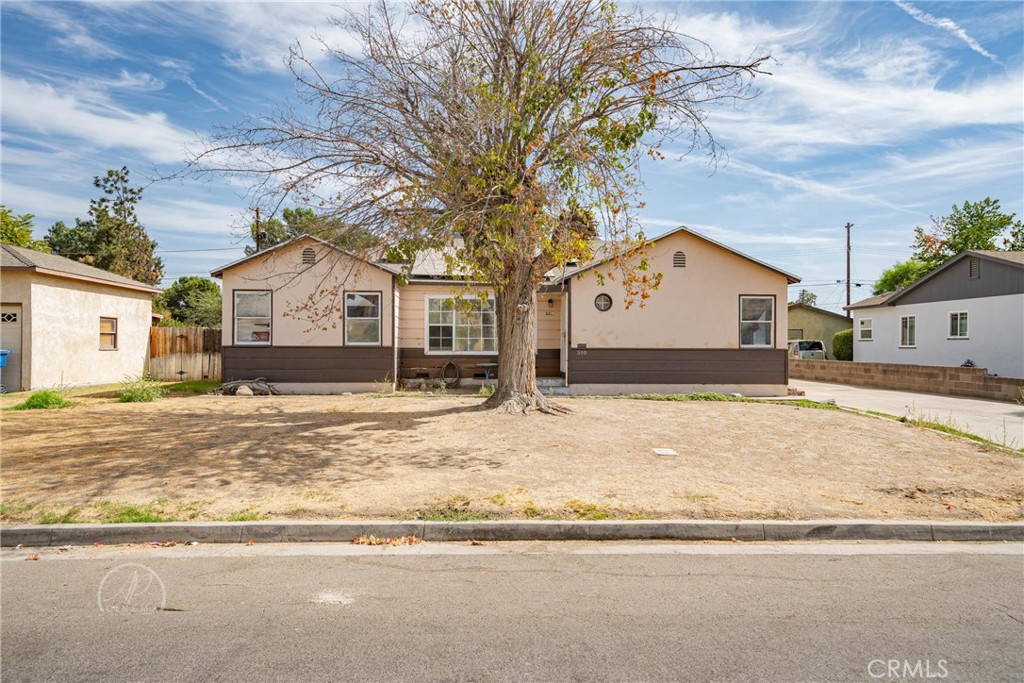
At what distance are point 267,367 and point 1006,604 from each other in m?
17.0

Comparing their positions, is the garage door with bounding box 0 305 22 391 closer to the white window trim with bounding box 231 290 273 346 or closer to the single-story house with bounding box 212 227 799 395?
the single-story house with bounding box 212 227 799 395

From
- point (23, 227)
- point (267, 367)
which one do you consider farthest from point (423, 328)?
point (23, 227)

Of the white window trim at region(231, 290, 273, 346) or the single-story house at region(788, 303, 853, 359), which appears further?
the single-story house at region(788, 303, 853, 359)

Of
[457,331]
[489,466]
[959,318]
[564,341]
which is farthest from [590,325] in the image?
[959,318]

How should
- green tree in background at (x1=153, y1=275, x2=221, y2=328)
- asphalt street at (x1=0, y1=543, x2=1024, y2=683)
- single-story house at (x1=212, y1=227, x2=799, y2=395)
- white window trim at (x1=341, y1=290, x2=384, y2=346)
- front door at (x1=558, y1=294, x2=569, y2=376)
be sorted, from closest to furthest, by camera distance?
asphalt street at (x1=0, y1=543, x2=1024, y2=683) < single-story house at (x1=212, y1=227, x2=799, y2=395) < white window trim at (x1=341, y1=290, x2=384, y2=346) < front door at (x1=558, y1=294, x2=569, y2=376) < green tree in background at (x1=153, y1=275, x2=221, y2=328)

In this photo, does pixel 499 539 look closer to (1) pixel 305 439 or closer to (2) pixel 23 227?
(1) pixel 305 439

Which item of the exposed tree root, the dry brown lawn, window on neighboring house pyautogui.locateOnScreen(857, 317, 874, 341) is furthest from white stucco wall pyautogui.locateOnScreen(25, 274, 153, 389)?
window on neighboring house pyautogui.locateOnScreen(857, 317, 874, 341)

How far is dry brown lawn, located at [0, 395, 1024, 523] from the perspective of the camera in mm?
6289

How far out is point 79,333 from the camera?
62.6 ft

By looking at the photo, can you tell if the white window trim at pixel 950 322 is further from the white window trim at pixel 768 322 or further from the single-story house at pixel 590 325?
the white window trim at pixel 768 322

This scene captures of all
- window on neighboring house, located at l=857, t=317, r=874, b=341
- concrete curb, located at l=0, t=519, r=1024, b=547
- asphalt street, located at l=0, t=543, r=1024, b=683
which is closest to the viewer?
asphalt street, located at l=0, t=543, r=1024, b=683

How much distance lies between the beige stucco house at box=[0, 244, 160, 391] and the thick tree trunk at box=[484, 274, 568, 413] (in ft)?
46.0

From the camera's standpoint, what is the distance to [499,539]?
5.68m

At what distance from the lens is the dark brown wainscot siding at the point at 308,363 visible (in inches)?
686
